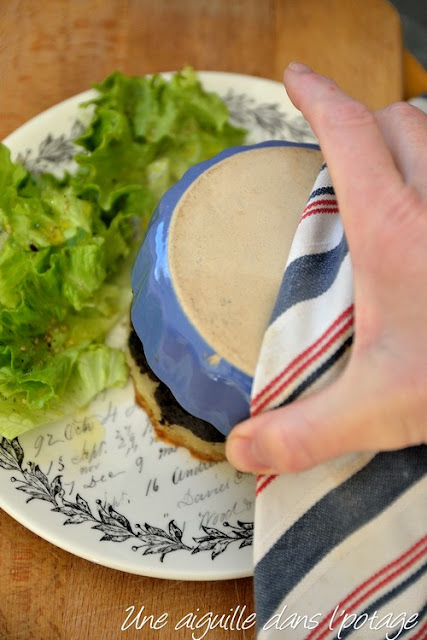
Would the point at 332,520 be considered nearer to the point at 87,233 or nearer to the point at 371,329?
the point at 371,329

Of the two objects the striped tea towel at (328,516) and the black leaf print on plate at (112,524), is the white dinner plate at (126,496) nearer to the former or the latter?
the black leaf print on plate at (112,524)

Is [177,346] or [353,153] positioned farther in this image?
[177,346]

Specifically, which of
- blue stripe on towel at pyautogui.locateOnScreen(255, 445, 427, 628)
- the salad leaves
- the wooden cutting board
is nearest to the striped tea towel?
blue stripe on towel at pyautogui.locateOnScreen(255, 445, 427, 628)

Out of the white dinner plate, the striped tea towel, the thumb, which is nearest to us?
the thumb

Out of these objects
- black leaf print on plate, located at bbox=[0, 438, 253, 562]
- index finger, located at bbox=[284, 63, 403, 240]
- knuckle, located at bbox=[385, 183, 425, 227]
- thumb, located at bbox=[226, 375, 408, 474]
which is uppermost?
index finger, located at bbox=[284, 63, 403, 240]

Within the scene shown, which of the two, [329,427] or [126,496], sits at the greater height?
[329,427]

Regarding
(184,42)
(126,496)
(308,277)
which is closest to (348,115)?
(308,277)

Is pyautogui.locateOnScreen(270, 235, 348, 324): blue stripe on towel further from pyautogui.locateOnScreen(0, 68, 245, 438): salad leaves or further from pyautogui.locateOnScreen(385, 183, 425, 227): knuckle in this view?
pyautogui.locateOnScreen(0, 68, 245, 438): salad leaves
